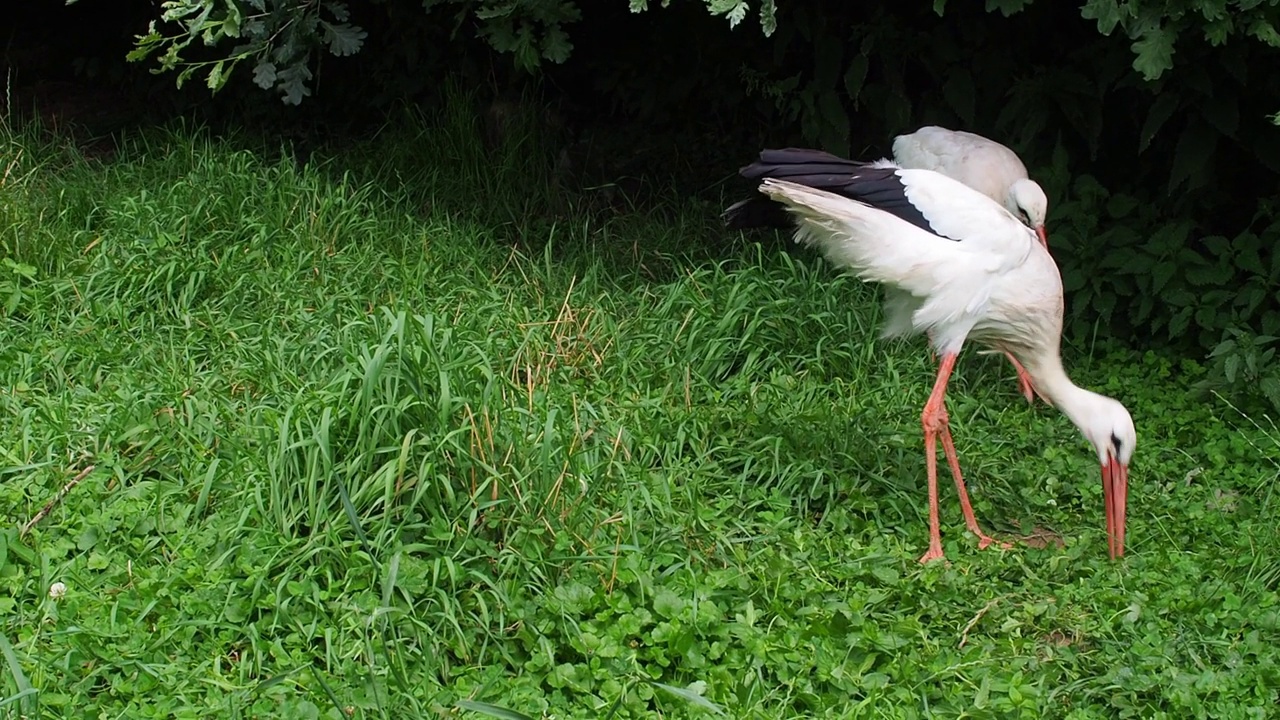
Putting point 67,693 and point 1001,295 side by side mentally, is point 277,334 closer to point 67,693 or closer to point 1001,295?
point 67,693

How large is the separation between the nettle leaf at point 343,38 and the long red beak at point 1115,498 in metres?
3.55

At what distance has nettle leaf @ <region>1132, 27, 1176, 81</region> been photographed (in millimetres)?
4422

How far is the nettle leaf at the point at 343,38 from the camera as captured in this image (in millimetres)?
5469

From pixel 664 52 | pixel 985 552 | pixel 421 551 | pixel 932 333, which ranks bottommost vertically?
pixel 985 552

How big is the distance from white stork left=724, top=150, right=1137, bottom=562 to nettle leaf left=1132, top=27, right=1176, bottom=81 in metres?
0.73

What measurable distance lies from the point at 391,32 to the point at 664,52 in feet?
5.21

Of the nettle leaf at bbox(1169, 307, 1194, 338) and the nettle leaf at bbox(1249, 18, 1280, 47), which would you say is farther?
the nettle leaf at bbox(1169, 307, 1194, 338)

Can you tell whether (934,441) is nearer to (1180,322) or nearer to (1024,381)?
(1024,381)

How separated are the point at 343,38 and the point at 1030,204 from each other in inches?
120

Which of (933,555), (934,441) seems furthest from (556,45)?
(933,555)

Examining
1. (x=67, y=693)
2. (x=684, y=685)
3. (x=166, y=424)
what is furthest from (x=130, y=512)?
Result: (x=684, y=685)

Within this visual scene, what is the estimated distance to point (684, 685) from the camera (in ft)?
10.4

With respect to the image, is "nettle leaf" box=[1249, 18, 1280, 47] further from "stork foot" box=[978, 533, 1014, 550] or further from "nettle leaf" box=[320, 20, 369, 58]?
"nettle leaf" box=[320, 20, 369, 58]

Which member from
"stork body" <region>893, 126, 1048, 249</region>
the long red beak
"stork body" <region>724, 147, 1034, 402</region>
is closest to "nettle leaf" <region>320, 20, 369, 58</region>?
"stork body" <region>724, 147, 1034, 402</region>
